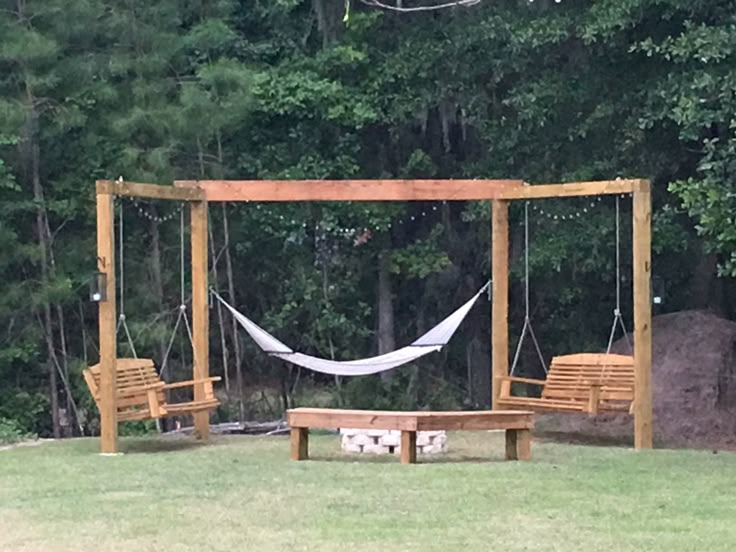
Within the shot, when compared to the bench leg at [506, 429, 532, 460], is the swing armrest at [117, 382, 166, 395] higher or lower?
higher

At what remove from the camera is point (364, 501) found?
6.09 meters

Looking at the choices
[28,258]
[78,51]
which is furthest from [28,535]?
[78,51]

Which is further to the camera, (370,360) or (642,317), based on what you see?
(370,360)

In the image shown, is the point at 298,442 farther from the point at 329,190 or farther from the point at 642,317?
the point at 642,317

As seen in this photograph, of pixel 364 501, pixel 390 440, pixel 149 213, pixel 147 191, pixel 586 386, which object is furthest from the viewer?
pixel 149 213

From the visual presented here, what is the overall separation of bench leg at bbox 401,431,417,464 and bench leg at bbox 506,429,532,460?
0.57 metres

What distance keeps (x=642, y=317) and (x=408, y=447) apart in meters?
1.94

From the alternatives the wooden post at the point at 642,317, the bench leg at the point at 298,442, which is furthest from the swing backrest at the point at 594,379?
the bench leg at the point at 298,442

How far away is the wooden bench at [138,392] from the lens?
27.2ft

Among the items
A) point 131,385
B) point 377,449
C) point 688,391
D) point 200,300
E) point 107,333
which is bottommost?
point 377,449

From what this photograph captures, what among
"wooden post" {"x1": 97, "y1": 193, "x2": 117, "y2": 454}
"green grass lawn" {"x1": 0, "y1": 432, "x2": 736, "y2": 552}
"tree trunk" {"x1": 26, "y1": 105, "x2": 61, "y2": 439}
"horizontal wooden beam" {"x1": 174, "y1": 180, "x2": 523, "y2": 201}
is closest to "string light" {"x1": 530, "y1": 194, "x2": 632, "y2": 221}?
"horizontal wooden beam" {"x1": 174, "y1": 180, "x2": 523, "y2": 201}

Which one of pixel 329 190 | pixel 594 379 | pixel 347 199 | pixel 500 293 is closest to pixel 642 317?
pixel 594 379

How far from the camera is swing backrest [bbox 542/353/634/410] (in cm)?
871

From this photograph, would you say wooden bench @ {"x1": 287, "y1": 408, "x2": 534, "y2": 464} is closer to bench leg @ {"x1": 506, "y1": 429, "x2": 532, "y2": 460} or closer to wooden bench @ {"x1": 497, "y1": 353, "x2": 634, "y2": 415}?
bench leg @ {"x1": 506, "y1": 429, "x2": 532, "y2": 460}
